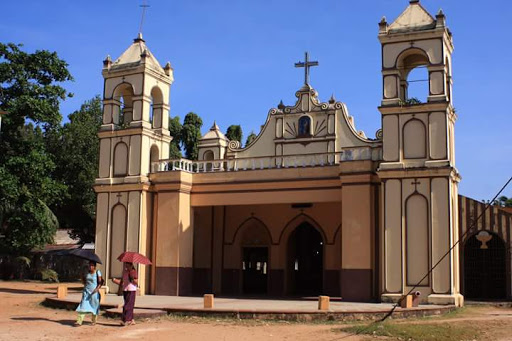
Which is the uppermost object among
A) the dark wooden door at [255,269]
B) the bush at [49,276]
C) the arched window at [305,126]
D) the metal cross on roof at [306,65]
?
the metal cross on roof at [306,65]

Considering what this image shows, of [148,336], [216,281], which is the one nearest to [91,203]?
[216,281]

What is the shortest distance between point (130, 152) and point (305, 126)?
7.32m

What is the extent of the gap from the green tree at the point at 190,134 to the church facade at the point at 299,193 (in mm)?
19537

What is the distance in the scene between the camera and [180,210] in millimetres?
23359

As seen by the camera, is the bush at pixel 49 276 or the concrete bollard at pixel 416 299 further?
the bush at pixel 49 276

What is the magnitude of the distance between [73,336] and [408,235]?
10782 millimetres

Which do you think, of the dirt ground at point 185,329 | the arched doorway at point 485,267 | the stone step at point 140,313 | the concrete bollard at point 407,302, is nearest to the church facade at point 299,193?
the concrete bollard at point 407,302

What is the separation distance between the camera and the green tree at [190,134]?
163ft

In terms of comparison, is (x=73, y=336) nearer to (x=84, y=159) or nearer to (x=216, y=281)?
(x=216, y=281)

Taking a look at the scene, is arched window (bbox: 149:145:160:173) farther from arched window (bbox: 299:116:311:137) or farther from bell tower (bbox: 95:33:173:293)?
arched window (bbox: 299:116:311:137)

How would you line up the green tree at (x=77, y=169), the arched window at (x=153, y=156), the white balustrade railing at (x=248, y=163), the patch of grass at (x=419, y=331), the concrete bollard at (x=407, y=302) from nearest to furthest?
the patch of grass at (x=419, y=331) → the concrete bollard at (x=407, y=302) → the white balustrade railing at (x=248, y=163) → the arched window at (x=153, y=156) → the green tree at (x=77, y=169)

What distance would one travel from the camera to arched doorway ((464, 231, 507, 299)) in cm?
2495

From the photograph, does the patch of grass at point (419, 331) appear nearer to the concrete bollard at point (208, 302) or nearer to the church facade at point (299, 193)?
the concrete bollard at point (208, 302)

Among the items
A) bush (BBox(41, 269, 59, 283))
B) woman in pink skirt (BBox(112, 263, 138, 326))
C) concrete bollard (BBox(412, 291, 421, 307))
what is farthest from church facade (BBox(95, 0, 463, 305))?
bush (BBox(41, 269, 59, 283))
